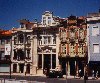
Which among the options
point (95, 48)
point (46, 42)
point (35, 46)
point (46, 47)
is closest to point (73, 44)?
point (95, 48)

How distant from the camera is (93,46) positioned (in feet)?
163

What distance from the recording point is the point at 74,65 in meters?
51.9

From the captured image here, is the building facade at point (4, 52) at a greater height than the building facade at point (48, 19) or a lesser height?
lesser

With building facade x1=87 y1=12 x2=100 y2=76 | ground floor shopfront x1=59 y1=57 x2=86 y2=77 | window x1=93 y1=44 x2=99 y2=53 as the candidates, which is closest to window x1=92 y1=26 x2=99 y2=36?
building facade x1=87 y1=12 x2=100 y2=76

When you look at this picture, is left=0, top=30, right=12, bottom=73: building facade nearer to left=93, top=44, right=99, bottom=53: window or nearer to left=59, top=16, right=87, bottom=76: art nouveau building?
left=59, top=16, right=87, bottom=76: art nouveau building

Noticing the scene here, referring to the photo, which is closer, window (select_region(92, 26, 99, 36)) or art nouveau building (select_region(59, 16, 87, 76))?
window (select_region(92, 26, 99, 36))

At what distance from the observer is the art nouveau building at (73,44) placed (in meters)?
51.0

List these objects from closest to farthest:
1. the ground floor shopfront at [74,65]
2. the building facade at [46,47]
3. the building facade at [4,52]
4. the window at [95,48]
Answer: the window at [95,48] → the ground floor shopfront at [74,65] → the building facade at [46,47] → the building facade at [4,52]

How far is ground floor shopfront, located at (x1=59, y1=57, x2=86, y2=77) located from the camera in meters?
50.8

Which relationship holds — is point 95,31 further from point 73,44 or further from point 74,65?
point 74,65

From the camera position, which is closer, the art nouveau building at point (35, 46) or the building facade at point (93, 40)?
the building facade at point (93, 40)

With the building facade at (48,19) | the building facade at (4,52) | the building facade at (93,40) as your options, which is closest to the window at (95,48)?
the building facade at (93,40)

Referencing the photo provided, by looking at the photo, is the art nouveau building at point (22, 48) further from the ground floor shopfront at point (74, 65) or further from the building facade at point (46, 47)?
the ground floor shopfront at point (74, 65)

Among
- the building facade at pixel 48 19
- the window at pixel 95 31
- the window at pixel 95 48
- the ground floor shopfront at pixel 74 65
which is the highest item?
the building facade at pixel 48 19
